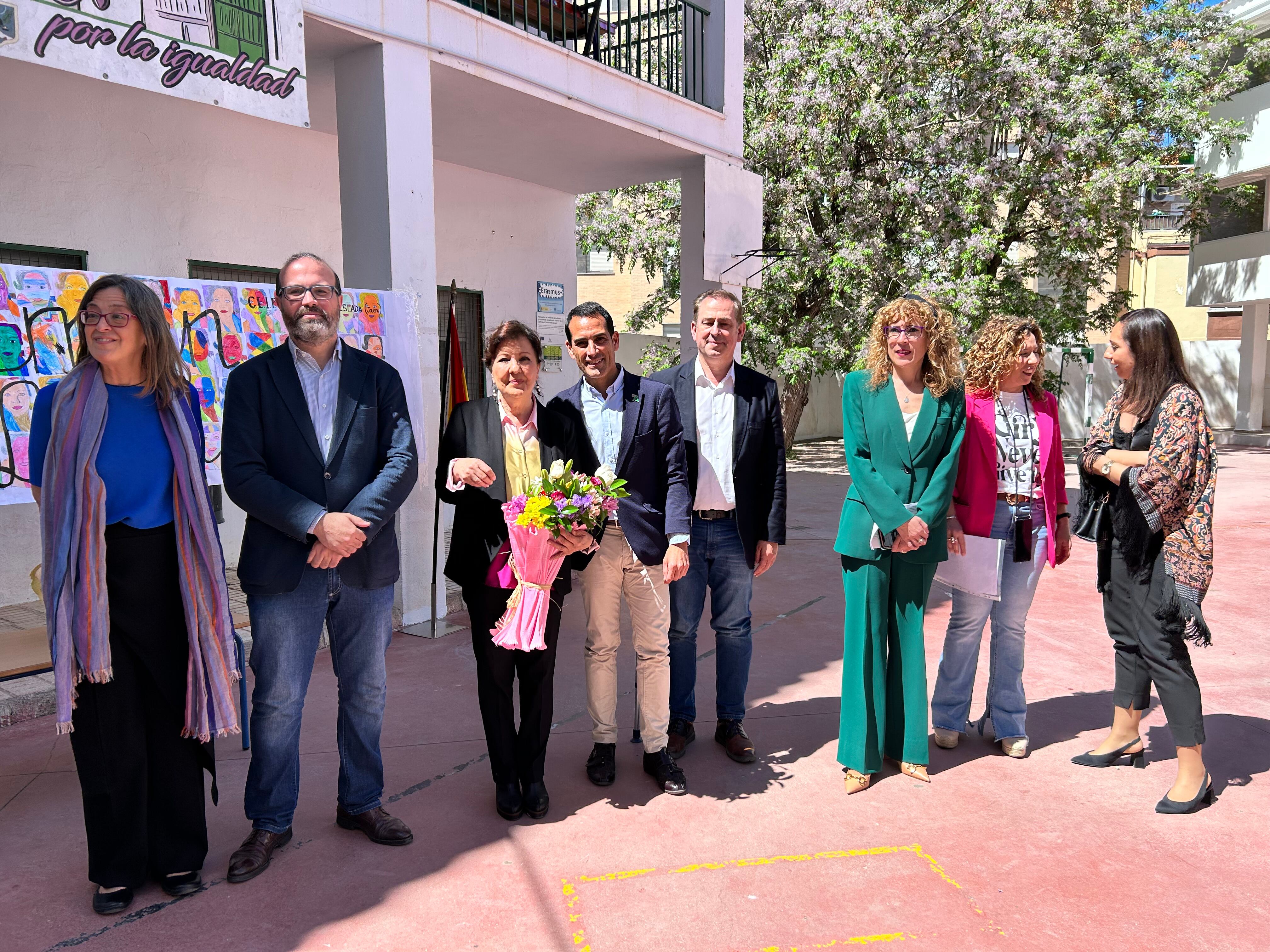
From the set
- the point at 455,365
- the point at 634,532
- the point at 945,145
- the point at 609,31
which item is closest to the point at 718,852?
the point at 634,532

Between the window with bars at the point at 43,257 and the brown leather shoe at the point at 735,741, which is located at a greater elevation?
the window with bars at the point at 43,257

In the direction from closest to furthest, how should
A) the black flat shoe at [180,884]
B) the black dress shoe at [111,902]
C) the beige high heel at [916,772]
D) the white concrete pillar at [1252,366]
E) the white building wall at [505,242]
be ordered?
the black dress shoe at [111,902]
the black flat shoe at [180,884]
the beige high heel at [916,772]
the white building wall at [505,242]
the white concrete pillar at [1252,366]

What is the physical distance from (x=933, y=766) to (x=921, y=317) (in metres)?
2.02

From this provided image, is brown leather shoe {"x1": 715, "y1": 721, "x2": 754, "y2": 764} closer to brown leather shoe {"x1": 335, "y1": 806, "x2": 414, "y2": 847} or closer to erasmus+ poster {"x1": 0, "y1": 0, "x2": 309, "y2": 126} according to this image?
brown leather shoe {"x1": 335, "y1": 806, "x2": 414, "y2": 847}

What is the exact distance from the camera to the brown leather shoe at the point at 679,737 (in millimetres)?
4223

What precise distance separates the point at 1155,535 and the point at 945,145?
11.5 metres

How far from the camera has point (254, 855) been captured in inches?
127

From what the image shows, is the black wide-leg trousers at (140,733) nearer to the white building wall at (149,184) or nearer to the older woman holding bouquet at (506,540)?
the older woman holding bouquet at (506,540)

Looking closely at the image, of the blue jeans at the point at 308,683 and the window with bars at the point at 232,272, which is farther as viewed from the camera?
the window with bars at the point at 232,272

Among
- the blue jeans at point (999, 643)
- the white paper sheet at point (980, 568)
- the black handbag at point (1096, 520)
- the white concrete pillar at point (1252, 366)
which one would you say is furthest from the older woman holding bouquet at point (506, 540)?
the white concrete pillar at point (1252, 366)

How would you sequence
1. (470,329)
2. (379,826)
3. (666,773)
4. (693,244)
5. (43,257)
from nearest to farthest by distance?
1. (379,826)
2. (666,773)
3. (43,257)
4. (693,244)
5. (470,329)

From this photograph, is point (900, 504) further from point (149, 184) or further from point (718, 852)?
point (149, 184)

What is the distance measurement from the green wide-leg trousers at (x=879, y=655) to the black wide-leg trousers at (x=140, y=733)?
258 centimetres

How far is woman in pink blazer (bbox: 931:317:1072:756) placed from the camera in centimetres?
417
